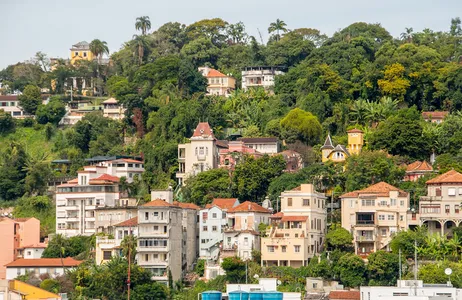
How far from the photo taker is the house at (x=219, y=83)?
365 ft

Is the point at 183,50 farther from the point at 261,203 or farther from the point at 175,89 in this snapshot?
the point at 261,203

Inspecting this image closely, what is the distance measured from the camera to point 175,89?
103 meters

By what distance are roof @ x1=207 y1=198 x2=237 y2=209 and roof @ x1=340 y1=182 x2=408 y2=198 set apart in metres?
7.28

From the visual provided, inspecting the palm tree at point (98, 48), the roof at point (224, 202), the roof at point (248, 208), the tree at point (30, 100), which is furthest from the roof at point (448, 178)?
the palm tree at point (98, 48)

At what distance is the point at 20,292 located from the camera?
6688 centimetres

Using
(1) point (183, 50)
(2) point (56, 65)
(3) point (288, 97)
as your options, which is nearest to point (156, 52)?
(1) point (183, 50)

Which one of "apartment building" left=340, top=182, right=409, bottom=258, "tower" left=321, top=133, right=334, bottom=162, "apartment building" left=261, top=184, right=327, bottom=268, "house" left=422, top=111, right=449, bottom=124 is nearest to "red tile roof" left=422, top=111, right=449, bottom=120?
"house" left=422, top=111, right=449, bottom=124

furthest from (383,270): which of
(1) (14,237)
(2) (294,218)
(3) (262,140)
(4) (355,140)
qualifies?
(1) (14,237)

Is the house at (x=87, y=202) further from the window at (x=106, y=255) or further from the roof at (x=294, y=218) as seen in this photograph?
the roof at (x=294, y=218)

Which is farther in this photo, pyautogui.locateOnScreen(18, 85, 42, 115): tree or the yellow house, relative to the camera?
the yellow house

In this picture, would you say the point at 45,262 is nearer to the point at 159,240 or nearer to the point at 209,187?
the point at 159,240

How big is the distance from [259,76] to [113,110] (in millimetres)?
12802

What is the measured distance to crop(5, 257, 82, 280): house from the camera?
80500 mm

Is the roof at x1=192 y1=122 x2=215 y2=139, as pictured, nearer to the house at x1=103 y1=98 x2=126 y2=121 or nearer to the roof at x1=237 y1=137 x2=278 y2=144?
the roof at x1=237 y1=137 x2=278 y2=144
